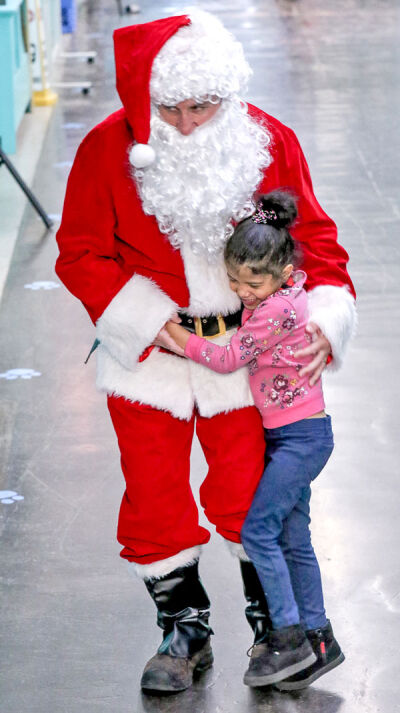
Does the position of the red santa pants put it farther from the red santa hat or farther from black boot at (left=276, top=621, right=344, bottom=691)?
the red santa hat

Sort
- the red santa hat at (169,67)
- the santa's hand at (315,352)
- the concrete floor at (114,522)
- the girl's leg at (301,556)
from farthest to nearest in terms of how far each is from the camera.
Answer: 1. the concrete floor at (114,522)
2. the girl's leg at (301,556)
3. the santa's hand at (315,352)
4. the red santa hat at (169,67)

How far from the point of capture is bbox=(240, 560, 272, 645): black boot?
115 inches

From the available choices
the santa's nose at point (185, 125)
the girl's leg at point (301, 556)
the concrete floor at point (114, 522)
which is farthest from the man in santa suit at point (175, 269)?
the concrete floor at point (114, 522)

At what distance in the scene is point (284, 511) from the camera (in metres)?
2.75

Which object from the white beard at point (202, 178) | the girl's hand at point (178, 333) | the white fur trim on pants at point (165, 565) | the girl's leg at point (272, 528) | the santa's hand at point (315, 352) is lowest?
the white fur trim on pants at point (165, 565)

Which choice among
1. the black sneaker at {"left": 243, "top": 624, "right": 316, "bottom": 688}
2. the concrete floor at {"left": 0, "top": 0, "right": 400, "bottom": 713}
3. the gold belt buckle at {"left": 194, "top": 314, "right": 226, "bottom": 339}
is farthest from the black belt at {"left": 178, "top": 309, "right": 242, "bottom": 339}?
the concrete floor at {"left": 0, "top": 0, "right": 400, "bottom": 713}

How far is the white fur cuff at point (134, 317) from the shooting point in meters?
2.75

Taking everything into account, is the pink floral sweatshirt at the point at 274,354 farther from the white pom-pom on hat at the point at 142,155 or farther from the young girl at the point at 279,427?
the white pom-pom on hat at the point at 142,155

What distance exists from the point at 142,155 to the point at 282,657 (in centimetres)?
126

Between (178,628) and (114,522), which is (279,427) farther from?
(114,522)

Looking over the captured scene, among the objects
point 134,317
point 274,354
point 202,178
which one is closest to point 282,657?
point 274,354

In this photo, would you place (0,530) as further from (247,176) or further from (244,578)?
(247,176)

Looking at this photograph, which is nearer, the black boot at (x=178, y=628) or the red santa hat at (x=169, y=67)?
the red santa hat at (x=169, y=67)

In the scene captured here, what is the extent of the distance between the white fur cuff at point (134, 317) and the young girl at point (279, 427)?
0.17ft
